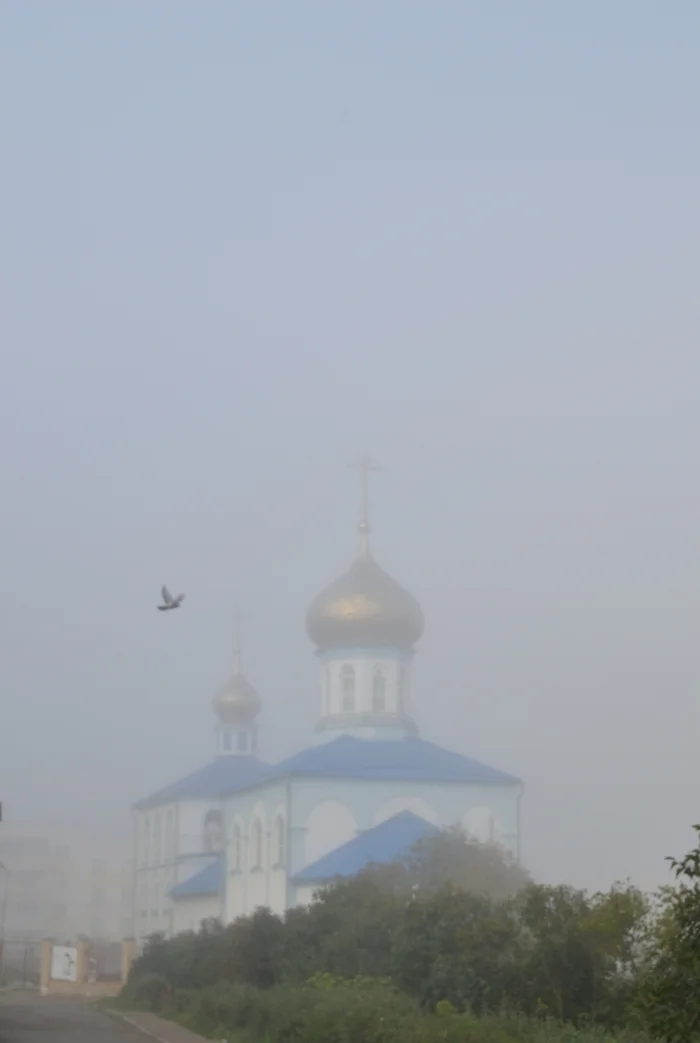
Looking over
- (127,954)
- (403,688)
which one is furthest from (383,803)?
(127,954)

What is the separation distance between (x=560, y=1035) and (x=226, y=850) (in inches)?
1755

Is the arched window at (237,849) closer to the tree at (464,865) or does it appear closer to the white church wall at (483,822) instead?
the white church wall at (483,822)

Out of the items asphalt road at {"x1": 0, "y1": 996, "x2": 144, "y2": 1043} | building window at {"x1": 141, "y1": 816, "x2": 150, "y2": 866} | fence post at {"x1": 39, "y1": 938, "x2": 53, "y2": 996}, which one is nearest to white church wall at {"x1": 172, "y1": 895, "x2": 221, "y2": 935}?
building window at {"x1": 141, "y1": 816, "x2": 150, "y2": 866}

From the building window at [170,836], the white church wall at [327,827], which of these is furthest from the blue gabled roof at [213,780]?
the white church wall at [327,827]

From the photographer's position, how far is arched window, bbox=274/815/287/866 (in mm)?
52562

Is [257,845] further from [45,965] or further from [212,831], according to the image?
[45,965]

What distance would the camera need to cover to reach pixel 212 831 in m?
65.5

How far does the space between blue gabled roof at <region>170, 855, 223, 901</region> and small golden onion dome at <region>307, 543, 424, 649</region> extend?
9.68m

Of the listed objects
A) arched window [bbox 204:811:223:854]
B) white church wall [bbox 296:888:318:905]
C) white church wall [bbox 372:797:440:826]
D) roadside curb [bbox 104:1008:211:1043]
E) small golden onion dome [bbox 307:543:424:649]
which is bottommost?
roadside curb [bbox 104:1008:211:1043]

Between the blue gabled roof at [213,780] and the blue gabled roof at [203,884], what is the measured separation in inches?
132

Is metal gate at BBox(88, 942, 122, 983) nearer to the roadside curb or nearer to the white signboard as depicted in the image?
the white signboard

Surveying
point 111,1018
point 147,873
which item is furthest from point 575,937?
point 147,873

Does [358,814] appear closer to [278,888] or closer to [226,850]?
[278,888]

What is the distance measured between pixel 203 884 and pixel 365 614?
1221cm
